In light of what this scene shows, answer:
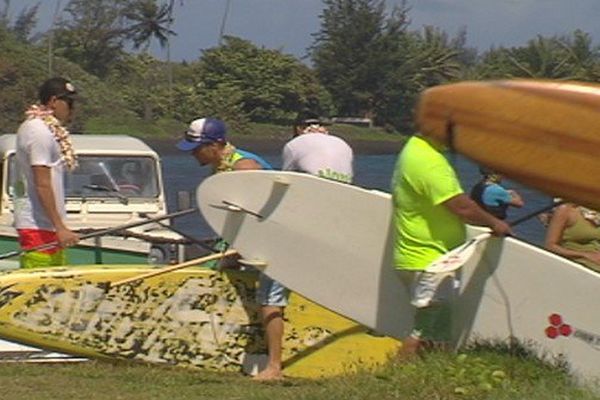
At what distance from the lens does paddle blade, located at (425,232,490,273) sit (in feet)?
25.7

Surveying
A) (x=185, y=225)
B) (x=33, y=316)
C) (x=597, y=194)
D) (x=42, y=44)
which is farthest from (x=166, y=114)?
(x=597, y=194)

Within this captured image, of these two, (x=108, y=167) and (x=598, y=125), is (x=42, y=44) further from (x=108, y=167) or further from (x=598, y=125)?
(x=598, y=125)

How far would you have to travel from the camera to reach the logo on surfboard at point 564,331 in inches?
308

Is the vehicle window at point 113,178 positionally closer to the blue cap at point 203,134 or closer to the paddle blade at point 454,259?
the blue cap at point 203,134

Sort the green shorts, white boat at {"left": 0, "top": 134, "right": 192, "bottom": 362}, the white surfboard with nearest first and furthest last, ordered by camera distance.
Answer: the white surfboard, the green shorts, white boat at {"left": 0, "top": 134, "right": 192, "bottom": 362}

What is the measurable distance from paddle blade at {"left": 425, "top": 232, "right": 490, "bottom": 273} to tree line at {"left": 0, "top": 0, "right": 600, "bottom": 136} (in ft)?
105

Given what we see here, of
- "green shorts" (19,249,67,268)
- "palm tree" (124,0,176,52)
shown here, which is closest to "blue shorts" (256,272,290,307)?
"green shorts" (19,249,67,268)

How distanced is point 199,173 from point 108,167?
12.9 m

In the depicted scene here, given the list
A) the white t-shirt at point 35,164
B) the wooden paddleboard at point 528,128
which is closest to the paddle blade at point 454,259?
the wooden paddleboard at point 528,128

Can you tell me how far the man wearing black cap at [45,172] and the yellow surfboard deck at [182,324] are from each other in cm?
20

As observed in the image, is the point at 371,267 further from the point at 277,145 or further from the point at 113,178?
the point at 277,145

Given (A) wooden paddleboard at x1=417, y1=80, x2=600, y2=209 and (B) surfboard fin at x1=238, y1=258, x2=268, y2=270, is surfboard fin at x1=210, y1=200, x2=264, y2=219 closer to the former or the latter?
(B) surfboard fin at x1=238, y1=258, x2=268, y2=270

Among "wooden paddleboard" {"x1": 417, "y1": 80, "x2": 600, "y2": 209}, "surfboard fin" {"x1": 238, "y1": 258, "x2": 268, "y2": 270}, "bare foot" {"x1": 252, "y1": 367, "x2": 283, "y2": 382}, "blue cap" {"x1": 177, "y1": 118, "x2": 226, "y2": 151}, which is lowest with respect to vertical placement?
"bare foot" {"x1": 252, "y1": 367, "x2": 283, "y2": 382}

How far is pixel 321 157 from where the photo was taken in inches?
386
